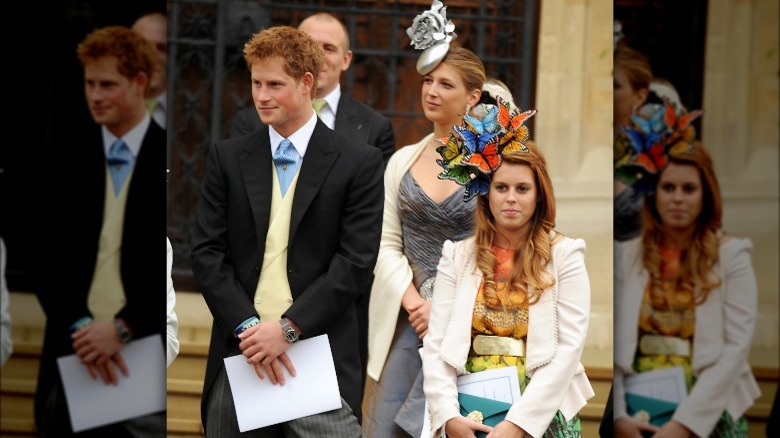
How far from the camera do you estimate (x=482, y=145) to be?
5.26 meters

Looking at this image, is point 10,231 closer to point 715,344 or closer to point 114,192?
point 114,192

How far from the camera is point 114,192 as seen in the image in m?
4.62

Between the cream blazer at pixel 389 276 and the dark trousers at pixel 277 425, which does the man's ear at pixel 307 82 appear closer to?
the cream blazer at pixel 389 276

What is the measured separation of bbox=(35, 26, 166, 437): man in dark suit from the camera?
4523 mm

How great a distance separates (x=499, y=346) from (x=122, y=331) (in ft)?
4.11

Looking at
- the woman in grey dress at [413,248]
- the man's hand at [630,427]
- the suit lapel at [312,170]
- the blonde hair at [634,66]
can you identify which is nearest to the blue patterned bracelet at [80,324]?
the suit lapel at [312,170]

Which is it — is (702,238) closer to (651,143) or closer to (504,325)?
(651,143)

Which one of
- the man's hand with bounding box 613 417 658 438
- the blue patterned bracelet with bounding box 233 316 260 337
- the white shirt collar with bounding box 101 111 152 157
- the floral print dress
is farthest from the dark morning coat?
the man's hand with bounding box 613 417 658 438

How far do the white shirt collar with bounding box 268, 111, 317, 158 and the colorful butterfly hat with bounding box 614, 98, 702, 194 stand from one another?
106 centimetres

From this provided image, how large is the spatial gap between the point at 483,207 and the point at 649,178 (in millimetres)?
587

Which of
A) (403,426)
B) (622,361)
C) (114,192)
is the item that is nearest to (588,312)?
(622,361)

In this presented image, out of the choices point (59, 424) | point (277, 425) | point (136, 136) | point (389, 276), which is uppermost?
point (136, 136)

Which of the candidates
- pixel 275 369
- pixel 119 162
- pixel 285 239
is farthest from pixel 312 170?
pixel 119 162

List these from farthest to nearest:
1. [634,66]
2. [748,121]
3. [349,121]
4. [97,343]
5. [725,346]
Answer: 1. [349,121]
2. [634,66]
3. [725,346]
4. [748,121]
5. [97,343]
